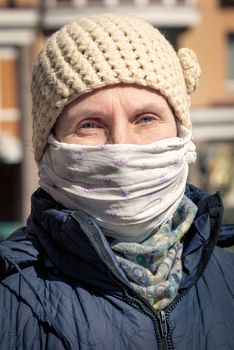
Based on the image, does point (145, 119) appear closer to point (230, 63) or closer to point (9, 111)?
point (9, 111)

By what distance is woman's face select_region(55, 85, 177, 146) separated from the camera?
1.97 meters

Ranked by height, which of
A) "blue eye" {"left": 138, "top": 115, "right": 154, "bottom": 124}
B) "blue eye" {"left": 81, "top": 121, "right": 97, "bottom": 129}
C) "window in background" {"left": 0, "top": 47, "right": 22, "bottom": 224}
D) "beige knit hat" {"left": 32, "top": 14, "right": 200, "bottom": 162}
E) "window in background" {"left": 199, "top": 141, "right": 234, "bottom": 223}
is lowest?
"window in background" {"left": 199, "top": 141, "right": 234, "bottom": 223}

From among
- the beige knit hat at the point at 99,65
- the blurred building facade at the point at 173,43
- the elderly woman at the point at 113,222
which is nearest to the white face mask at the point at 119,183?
the elderly woman at the point at 113,222

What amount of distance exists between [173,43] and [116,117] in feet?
52.1

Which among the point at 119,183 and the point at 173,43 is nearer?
the point at 119,183

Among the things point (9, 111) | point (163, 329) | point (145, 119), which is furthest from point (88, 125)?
point (9, 111)

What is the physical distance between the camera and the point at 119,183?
1997 millimetres

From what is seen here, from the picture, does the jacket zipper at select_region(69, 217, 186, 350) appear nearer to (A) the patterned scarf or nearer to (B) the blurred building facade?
(A) the patterned scarf

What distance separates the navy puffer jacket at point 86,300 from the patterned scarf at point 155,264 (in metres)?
0.03

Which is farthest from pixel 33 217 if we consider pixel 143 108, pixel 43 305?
pixel 143 108

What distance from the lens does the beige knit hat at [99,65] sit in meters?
2.00

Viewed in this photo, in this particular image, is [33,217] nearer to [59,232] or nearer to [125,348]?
[59,232]

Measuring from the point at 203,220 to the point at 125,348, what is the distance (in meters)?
0.43

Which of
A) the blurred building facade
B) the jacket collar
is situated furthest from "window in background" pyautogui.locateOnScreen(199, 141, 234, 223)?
the jacket collar
